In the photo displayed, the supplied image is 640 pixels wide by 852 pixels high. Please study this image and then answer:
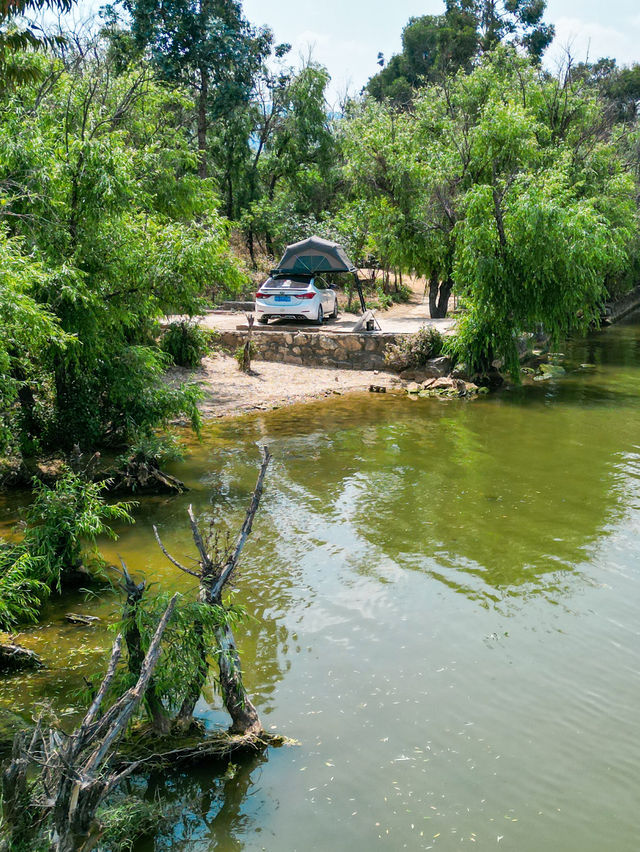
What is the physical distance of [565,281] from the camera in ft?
56.5

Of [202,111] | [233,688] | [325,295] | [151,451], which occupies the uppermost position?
[202,111]

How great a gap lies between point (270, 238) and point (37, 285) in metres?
22.6

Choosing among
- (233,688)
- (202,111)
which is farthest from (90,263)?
(202,111)

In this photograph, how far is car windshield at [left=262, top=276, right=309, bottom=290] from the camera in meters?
21.3

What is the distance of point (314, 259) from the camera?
2184 centimetres

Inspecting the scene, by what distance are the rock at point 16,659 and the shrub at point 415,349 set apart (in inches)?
552

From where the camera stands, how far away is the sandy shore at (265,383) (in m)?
16.5

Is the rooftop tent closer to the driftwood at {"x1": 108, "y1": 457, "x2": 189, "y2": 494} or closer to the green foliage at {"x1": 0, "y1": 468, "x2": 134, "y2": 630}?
the driftwood at {"x1": 108, "y1": 457, "x2": 189, "y2": 494}

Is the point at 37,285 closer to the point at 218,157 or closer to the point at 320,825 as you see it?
the point at 320,825

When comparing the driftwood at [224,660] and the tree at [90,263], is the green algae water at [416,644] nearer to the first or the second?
the driftwood at [224,660]

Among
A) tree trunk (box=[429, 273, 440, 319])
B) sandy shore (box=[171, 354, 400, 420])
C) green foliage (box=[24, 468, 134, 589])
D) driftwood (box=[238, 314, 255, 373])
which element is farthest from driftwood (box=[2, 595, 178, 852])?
tree trunk (box=[429, 273, 440, 319])

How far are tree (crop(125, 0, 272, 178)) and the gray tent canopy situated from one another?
24.1ft

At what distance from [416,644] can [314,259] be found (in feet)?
53.3

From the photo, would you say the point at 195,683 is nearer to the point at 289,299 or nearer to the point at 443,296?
the point at 289,299
